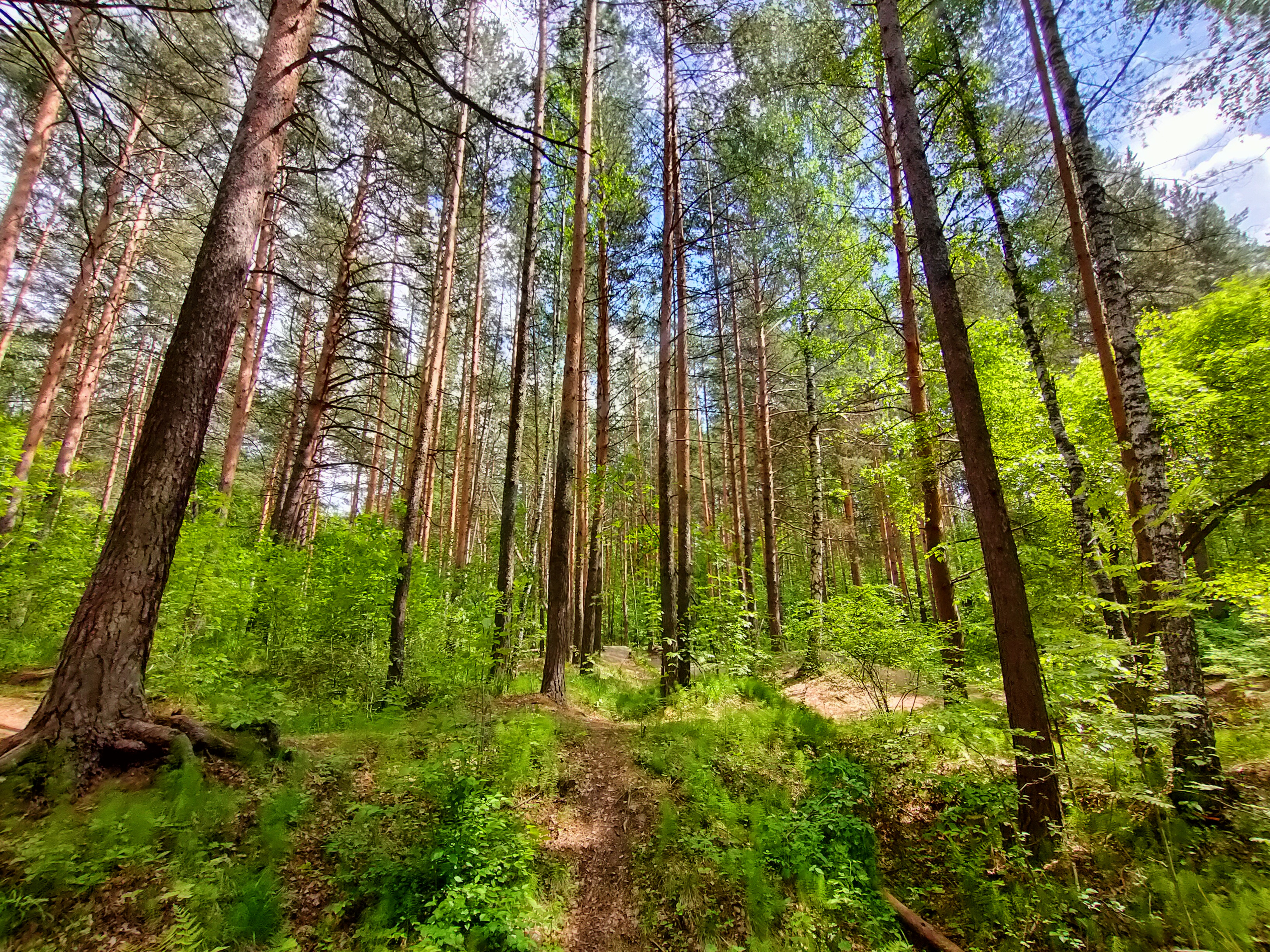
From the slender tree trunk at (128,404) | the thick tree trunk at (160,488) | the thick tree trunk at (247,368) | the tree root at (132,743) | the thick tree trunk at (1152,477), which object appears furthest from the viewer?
the slender tree trunk at (128,404)

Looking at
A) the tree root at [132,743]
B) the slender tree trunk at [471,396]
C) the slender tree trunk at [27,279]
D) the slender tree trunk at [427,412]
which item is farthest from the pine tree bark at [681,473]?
the slender tree trunk at [27,279]

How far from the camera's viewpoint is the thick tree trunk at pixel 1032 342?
24.7 ft

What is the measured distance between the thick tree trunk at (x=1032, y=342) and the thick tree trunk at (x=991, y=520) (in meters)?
3.64

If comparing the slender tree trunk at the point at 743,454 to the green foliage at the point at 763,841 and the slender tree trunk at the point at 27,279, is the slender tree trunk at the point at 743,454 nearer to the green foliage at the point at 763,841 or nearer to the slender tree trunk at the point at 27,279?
the green foliage at the point at 763,841

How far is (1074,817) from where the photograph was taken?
14.1 ft

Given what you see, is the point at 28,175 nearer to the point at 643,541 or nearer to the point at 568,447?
the point at 568,447

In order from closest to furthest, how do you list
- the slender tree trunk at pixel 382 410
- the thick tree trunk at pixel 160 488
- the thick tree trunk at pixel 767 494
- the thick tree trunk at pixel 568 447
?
the thick tree trunk at pixel 160 488
the thick tree trunk at pixel 568 447
the slender tree trunk at pixel 382 410
the thick tree trunk at pixel 767 494

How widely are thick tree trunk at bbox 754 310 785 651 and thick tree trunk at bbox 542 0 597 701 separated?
6762mm

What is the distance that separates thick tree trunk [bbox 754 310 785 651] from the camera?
1366cm

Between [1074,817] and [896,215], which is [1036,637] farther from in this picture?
[896,215]

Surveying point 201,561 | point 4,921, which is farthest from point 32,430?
point 4,921

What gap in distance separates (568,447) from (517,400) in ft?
5.91

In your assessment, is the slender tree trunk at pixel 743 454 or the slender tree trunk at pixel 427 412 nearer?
the slender tree trunk at pixel 427 412

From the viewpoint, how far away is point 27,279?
15.2m
